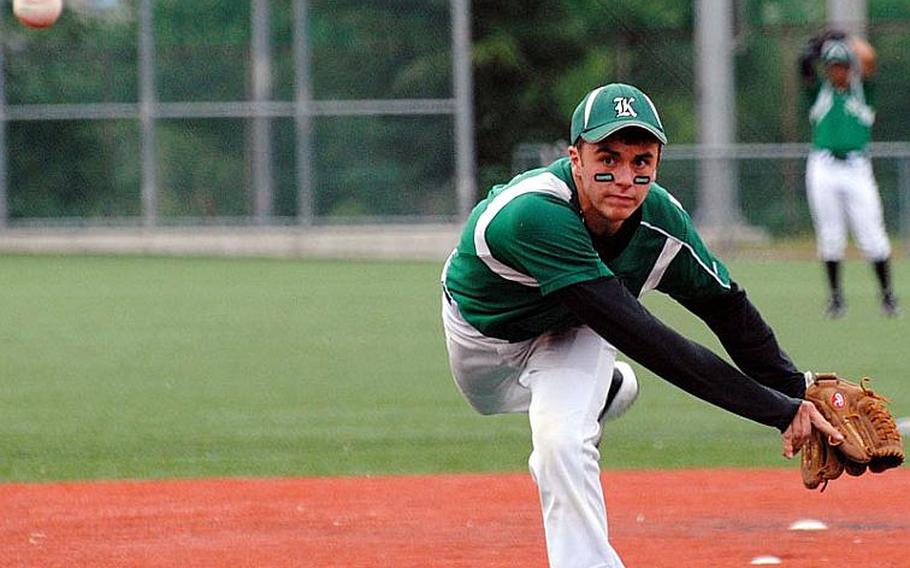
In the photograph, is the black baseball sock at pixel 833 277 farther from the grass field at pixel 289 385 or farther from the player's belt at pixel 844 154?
the player's belt at pixel 844 154

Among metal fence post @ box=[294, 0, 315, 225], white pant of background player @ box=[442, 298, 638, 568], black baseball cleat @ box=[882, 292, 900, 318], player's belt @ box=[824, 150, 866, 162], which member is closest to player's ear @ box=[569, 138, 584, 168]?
white pant of background player @ box=[442, 298, 638, 568]

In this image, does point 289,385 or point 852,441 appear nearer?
point 852,441

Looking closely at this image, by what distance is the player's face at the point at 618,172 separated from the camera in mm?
4973

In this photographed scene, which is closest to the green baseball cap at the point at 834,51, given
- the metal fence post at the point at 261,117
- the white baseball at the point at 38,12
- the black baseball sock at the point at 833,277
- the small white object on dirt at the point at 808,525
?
the black baseball sock at the point at 833,277

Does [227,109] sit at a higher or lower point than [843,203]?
higher

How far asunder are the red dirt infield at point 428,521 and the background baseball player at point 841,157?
23.7 ft

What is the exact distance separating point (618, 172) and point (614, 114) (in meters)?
0.15

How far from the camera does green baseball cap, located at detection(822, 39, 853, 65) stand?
14.8 m

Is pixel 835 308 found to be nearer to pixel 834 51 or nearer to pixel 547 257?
pixel 834 51

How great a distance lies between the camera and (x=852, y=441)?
5.02m

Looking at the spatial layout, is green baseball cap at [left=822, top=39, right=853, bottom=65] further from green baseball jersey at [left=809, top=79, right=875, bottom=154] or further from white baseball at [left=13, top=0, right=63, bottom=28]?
white baseball at [left=13, top=0, right=63, bottom=28]

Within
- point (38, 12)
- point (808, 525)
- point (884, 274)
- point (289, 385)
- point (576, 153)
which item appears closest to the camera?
point (576, 153)

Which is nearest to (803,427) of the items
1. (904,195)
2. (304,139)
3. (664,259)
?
(664,259)

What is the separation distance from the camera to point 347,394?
10.6 metres
